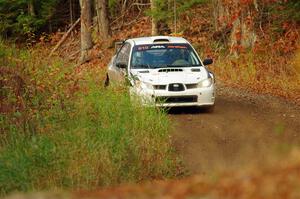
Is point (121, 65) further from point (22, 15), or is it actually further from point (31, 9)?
point (31, 9)

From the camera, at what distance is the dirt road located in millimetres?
11656

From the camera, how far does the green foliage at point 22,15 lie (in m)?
37.7

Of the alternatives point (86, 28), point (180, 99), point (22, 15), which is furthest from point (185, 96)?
point (22, 15)

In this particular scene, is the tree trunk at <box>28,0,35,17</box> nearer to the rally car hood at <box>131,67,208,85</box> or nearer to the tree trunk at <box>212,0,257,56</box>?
the tree trunk at <box>212,0,257,56</box>

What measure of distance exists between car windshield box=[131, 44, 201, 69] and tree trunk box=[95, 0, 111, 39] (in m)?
18.9

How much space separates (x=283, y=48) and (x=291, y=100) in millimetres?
6064

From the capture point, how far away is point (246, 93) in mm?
20516

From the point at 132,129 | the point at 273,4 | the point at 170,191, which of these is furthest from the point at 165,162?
the point at 273,4

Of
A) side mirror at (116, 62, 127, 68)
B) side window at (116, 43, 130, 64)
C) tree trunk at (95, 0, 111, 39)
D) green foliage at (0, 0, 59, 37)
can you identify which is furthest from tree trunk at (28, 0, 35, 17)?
side mirror at (116, 62, 127, 68)

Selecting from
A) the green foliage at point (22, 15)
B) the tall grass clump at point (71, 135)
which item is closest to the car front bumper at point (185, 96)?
the tall grass clump at point (71, 135)

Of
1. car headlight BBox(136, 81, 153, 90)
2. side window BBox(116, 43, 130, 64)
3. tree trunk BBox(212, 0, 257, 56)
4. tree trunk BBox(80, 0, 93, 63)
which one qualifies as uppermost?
side window BBox(116, 43, 130, 64)

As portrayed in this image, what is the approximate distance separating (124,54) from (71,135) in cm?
716

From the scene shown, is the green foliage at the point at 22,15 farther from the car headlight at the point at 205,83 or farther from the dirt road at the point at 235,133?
the car headlight at the point at 205,83

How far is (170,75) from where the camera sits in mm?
15820
